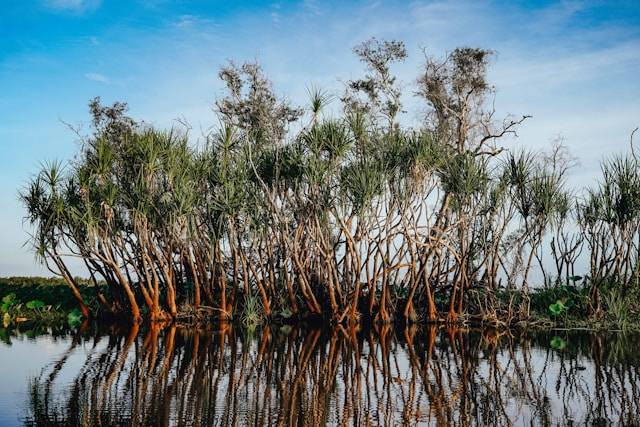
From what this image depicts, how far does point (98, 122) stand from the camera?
21.1m

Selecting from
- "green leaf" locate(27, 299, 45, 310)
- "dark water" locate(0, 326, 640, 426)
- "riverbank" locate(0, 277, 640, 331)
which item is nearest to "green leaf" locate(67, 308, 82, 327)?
"riverbank" locate(0, 277, 640, 331)

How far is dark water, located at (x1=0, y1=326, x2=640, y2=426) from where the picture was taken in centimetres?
641

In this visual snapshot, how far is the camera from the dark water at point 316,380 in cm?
641

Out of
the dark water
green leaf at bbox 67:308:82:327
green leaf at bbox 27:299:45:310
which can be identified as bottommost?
the dark water

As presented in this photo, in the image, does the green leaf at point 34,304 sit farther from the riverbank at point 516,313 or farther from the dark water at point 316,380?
the dark water at point 316,380

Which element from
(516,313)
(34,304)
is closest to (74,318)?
(34,304)

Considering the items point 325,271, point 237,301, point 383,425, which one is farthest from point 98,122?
point 383,425

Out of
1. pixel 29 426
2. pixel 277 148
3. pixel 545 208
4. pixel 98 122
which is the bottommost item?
pixel 29 426

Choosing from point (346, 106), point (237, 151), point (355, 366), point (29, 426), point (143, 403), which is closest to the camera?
point (29, 426)

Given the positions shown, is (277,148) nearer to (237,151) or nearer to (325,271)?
(237,151)

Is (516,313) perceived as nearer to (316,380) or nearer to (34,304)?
(316,380)

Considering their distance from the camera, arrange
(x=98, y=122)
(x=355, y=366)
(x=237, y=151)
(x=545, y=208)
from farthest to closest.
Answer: (x=98, y=122), (x=237, y=151), (x=545, y=208), (x=355, y=366)

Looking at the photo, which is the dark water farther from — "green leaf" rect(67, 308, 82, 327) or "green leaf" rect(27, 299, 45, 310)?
"green leaf" rect(27, 299, 45, 310)

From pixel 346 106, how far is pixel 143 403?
14117mm
